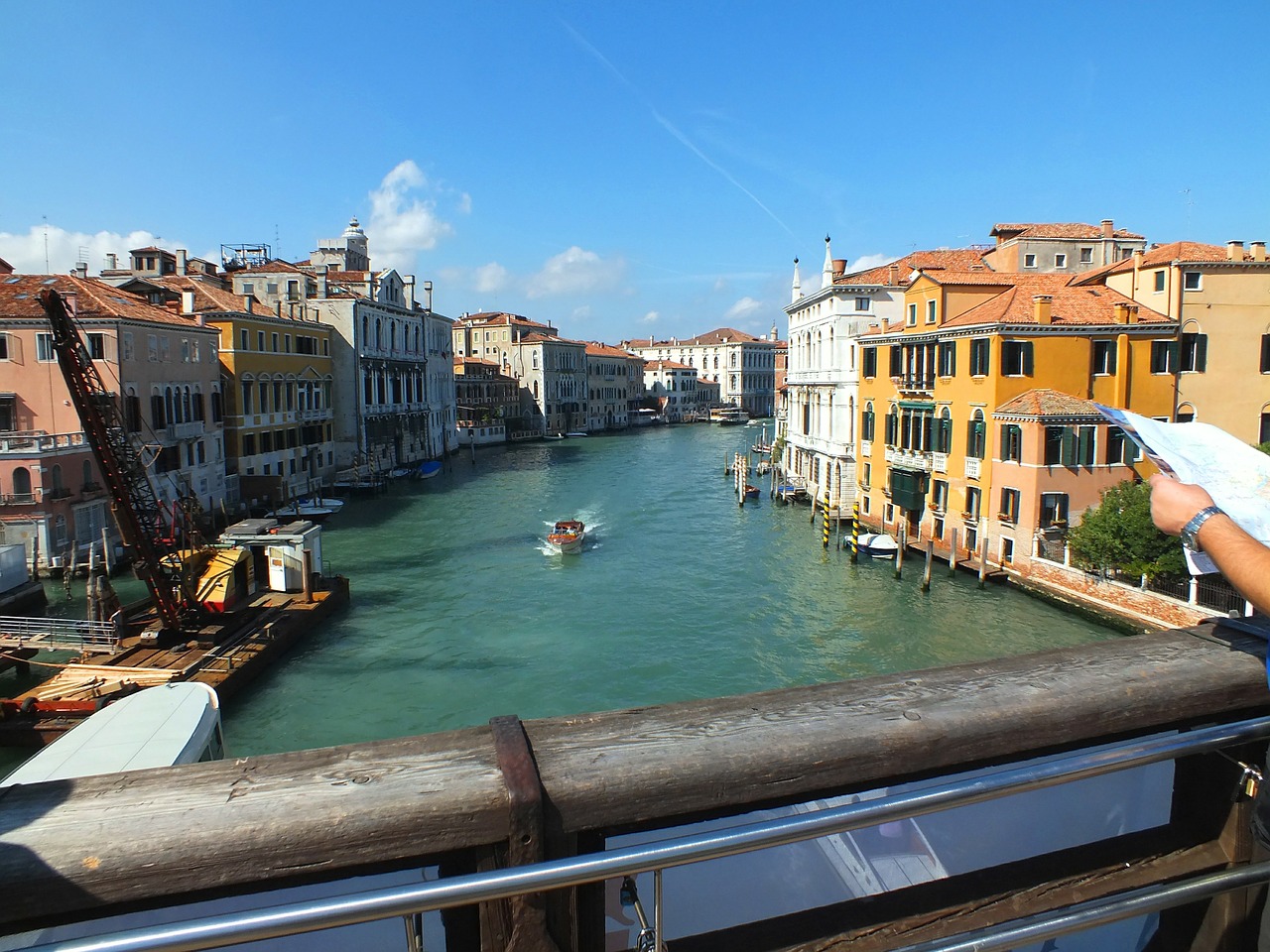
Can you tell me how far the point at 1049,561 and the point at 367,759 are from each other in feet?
55.4

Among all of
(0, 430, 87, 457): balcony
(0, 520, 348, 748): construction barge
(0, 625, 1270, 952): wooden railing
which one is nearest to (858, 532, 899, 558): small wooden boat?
(0, 520, 348, 748): construction barge

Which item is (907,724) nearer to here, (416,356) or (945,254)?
(945,254)

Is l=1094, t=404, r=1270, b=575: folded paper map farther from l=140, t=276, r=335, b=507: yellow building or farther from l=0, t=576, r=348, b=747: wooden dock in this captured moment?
l=140, t=276, r=335, b=507: yellow building

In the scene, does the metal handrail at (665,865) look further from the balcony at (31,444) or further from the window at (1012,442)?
the balcony at (31,444)

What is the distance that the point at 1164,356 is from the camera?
17.3 m

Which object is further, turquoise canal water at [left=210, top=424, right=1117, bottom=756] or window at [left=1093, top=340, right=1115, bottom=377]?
window at [left=1093, top=340, right=1115, bottom=377]

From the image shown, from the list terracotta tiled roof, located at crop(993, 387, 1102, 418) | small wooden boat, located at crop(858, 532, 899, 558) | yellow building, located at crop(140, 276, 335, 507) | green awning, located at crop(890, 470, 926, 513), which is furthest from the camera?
yellow building, located at crop(140, 276, 335, 507)

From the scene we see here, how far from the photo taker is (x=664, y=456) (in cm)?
4756

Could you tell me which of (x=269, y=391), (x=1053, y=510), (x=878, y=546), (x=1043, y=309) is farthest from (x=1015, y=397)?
(x=269, y=391)

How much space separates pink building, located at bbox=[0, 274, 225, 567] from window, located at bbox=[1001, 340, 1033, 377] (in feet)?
56.9

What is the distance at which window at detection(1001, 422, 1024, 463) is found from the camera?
16.5 metres

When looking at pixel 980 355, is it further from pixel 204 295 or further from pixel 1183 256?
pixel 204 295

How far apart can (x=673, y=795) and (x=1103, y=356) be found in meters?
18.6

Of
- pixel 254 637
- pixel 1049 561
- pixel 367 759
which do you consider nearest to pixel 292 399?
pixel 254 637
